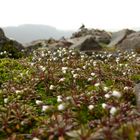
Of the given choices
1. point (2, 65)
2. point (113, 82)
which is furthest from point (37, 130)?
point (2, 65)

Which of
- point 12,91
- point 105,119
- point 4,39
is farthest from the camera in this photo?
point 4,39

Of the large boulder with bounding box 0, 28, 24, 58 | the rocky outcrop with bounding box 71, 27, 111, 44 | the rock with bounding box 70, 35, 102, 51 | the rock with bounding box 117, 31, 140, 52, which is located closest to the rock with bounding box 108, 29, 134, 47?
the rocky outcrop with bounding box 71, 27, 111, 44

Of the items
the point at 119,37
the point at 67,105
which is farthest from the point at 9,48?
the point at 67,105

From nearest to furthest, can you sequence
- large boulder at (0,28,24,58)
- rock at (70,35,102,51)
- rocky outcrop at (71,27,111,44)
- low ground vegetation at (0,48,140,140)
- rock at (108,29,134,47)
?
low ground vegetation at (0,48,140,140)
large boulder at (0,28,24,58)
rock at (70,35,102,51)
rock at (108,29,134,47)
rocky outcrop at (71,27,111,44)

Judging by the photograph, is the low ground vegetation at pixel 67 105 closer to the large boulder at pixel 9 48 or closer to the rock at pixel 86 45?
the large boulder at pixel 9 48

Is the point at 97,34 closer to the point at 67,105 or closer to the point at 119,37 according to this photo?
the point at 119,37

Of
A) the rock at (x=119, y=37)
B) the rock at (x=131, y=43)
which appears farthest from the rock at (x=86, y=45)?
the rock at (x=119, y=37)

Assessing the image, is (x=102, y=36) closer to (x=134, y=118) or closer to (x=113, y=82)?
(x=113, y=82)

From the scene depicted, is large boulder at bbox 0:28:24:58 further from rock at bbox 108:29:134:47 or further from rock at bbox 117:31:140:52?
rock at bbox 108:29:134:47
